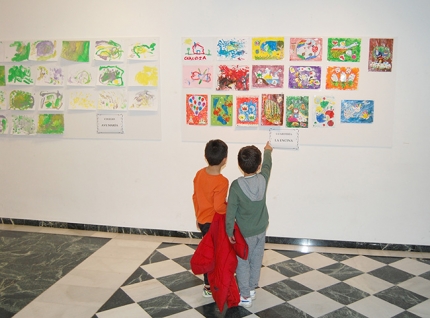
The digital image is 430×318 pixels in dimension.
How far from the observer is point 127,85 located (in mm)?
3676

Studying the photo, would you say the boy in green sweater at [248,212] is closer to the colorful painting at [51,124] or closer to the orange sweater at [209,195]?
the orange sweater at [209,195]

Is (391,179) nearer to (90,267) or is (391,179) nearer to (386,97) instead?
(386,97)

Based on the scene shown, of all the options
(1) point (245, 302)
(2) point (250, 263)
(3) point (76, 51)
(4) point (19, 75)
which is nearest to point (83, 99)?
(3) point (76, 51)

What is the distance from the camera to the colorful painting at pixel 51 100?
12.5 feet

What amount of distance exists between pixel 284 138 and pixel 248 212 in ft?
4.03

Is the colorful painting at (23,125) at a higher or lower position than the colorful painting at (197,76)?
lower

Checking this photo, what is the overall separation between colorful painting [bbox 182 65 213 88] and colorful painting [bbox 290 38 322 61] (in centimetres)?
71

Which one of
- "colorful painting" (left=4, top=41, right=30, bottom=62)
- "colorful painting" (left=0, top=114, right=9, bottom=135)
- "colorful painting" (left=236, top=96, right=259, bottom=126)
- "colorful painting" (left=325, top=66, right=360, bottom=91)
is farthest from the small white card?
"colorful painting" (left=0, top=114, right=9, bottom=135)

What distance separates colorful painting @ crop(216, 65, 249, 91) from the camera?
3.47m

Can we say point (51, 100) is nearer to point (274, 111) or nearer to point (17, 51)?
point (17, 51)

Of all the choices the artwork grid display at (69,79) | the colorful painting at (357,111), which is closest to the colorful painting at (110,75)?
the artwork grid display at (69,79)

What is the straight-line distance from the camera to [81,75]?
12.3ft

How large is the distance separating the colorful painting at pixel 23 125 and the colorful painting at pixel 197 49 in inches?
63.3

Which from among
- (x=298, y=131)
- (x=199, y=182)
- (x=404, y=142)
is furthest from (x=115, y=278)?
(x=404, y=142)
